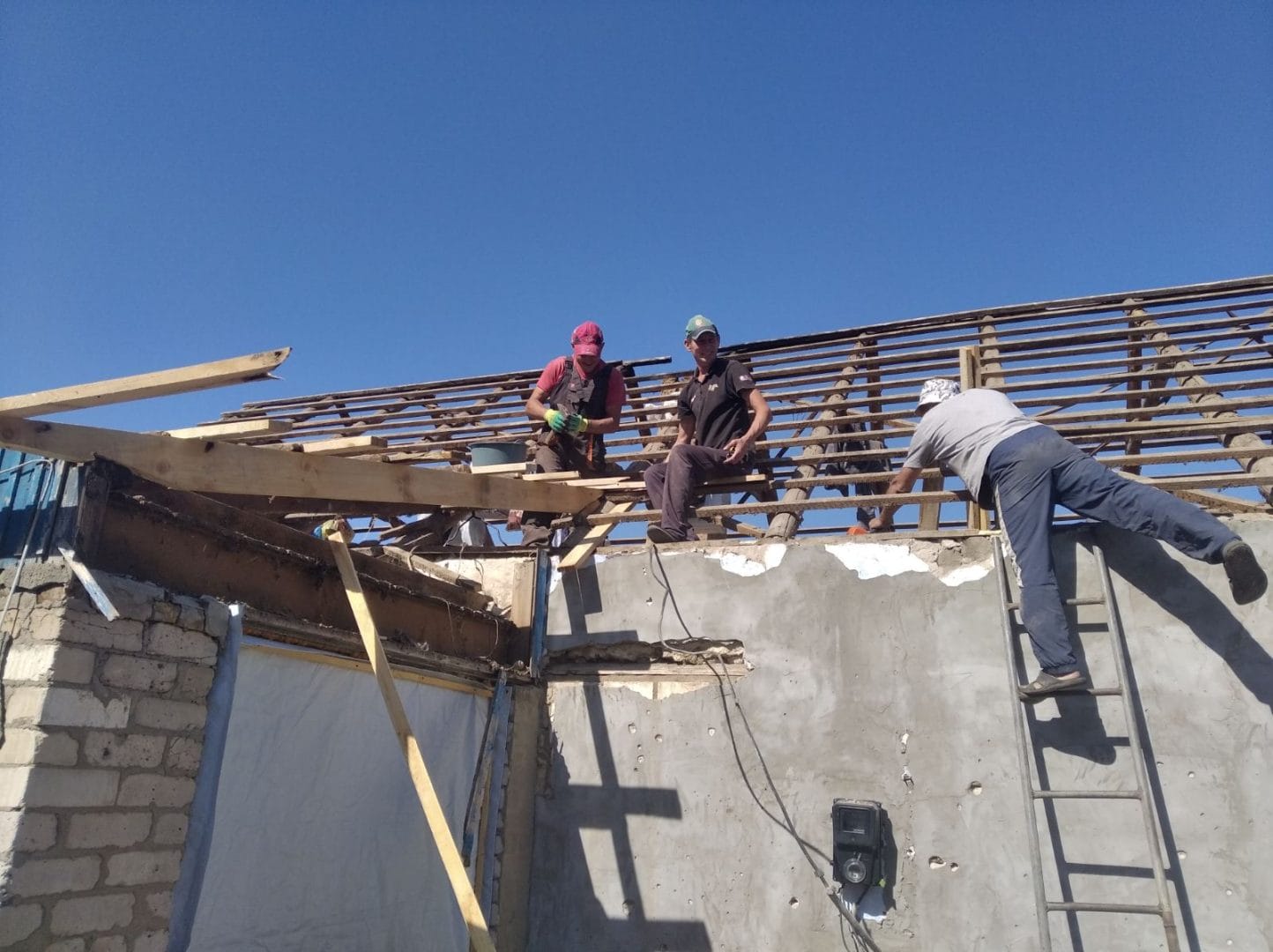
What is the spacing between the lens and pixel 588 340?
619 cm

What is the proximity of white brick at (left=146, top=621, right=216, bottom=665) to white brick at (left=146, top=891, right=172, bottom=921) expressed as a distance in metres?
0.73

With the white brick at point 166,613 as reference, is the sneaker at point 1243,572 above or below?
above

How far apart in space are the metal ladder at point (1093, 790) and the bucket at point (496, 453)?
297cm

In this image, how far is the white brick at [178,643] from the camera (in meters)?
3.20

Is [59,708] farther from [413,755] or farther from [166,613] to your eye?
[413,755]

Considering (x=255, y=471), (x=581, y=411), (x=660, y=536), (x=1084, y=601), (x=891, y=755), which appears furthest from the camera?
(x=581, y=411)

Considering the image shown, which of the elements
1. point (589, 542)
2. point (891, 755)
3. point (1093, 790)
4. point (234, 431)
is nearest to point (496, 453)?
point (589, 542)

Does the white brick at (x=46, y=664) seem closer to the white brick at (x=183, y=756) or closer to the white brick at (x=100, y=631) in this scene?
the white brick at (x=100, y=631)

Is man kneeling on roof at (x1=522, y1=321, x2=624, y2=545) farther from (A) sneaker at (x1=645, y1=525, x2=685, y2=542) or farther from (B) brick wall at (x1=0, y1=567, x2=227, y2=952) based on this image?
(B) brick wall at (x1=0, y1=567, x2=227, y2=952)

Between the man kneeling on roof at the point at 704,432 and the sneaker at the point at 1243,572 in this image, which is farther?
the man kneeling on roof at the point at 704,432

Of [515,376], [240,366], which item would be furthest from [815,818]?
[515,376]

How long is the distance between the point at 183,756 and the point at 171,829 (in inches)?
9.0

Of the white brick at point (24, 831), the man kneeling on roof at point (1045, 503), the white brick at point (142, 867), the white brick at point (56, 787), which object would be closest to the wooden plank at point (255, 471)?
the white brick at point (56, 787)

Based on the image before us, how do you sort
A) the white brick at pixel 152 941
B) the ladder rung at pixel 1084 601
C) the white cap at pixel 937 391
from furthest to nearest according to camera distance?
the white cap at pixel 937 391 → the ladder rung at pixel 1084 601 → the white brick at pixel 152 941
